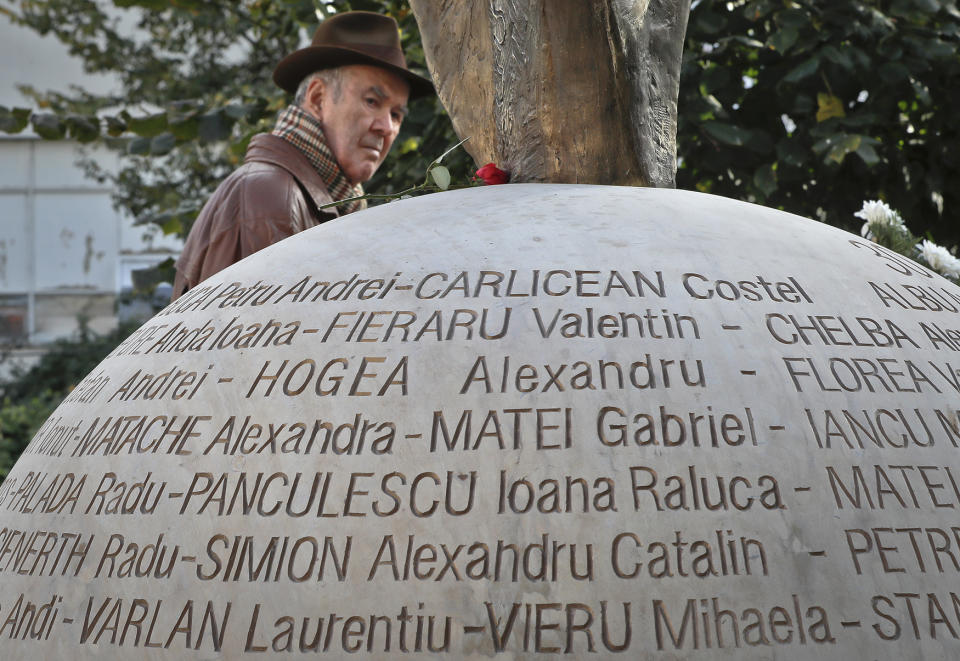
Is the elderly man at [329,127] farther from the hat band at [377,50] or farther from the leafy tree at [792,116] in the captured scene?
the leafy tree at [792,116]

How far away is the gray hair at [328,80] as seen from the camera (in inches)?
158

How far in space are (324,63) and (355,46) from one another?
6.3 inches

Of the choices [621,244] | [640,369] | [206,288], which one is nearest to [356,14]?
[206,288]

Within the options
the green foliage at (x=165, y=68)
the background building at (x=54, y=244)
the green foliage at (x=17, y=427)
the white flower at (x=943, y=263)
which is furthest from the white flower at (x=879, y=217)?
the background building at (x=54, y=244)

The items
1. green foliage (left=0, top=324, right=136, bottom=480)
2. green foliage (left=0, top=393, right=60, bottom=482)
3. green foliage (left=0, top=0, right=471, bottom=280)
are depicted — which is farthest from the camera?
green foliage (left=0, top=324, right=136, bottom=480)

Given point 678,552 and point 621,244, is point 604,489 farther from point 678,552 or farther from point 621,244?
point 621,244

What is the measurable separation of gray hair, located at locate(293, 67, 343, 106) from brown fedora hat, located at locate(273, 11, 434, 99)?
0.07ft

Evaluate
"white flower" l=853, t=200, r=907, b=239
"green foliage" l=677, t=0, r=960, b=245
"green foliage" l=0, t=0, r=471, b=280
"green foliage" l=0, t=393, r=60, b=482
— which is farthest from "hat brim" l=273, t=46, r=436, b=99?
"green foliage" l=0, t=393, r=60, b=482

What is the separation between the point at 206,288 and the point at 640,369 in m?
0.91

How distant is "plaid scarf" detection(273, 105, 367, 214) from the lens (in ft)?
12.9

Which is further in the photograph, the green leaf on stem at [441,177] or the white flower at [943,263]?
the white flower at [943,263]

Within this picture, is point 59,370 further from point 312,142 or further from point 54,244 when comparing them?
point 312,142

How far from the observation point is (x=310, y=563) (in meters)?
1.61

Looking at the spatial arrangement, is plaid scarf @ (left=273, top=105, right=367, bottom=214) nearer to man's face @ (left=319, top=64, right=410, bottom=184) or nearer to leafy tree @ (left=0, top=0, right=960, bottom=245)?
man's face @ (left=319, top=64, right=410, bottom=184)
